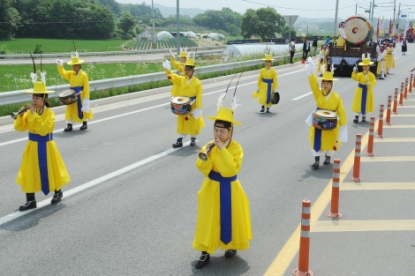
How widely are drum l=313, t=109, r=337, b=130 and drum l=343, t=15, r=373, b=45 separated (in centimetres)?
2100

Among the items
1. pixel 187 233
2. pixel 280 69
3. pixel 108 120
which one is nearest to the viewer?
pixel 187 233

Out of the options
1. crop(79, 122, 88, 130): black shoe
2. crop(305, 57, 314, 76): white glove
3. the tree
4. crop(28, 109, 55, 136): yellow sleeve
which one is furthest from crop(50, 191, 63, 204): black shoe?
the tree

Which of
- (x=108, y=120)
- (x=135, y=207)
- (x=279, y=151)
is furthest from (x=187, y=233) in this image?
(x=108, y=120)

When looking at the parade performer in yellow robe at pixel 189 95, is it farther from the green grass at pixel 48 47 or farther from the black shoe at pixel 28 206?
the green grass at pixel 48 47

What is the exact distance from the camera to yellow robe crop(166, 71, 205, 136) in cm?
1095

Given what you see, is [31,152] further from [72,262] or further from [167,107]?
[167,107]

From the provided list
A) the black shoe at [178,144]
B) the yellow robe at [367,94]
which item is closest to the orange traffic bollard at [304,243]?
the black shoe at [178,144]

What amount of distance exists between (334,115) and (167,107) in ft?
27.6

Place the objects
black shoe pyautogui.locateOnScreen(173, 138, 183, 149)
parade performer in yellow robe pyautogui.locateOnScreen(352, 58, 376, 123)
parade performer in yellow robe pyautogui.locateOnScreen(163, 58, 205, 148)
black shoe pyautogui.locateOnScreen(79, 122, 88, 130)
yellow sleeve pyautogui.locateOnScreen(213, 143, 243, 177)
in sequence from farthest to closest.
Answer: parade performer in yellow robe pyautogui.locateOnScreen(352, 58, 376, 123) < black shoe pyautogui.locateOnScreen(79, 122, 88, 130) < black shoe pyautogui.locateOnScreen(173, 138, 183, 149) < parade performer in yellow robe pyautogui.locateOnScreen(163, 58, 205, 148) < yellow sleeve pyautogui.locateOnScreen(213, 143, 243, 177)

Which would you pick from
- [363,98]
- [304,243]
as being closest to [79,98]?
[363,98]

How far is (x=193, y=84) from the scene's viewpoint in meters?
10.9

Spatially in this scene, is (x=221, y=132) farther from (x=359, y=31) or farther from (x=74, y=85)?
(x=359, y=31)

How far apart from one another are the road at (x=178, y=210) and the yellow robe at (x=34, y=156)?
16.1 inches

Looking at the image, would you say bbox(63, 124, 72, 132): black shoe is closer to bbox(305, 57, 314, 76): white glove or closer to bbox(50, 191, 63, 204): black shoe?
bbox(50, 191, 63, 204): black shoe
